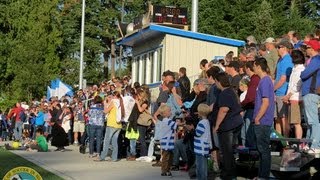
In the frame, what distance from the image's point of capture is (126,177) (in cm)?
1498

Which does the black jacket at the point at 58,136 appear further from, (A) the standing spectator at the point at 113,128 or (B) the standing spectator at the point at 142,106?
(B) the standing spectator at the point at 142,106

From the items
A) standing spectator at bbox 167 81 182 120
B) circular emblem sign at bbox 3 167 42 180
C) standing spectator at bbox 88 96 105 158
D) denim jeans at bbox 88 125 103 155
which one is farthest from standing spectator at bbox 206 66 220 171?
denim jeans at bbox 88 125 103 155

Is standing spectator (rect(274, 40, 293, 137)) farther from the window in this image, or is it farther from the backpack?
the backpack

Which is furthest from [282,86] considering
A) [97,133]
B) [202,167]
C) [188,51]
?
[188,51]

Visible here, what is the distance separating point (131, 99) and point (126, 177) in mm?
5159

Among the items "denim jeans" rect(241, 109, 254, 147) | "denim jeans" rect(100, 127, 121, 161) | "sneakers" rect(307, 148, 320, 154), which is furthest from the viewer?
"denim jeans" rect(100, 127, 121, 161)

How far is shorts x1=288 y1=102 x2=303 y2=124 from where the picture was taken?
1332 cm

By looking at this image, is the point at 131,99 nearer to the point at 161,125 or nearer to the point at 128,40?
the point at 161,125

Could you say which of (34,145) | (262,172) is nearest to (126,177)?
(262,172)

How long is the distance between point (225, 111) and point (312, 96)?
1.55 m

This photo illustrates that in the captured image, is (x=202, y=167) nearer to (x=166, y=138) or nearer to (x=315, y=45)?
(x=166, y=138)

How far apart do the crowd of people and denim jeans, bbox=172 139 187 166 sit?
2cm

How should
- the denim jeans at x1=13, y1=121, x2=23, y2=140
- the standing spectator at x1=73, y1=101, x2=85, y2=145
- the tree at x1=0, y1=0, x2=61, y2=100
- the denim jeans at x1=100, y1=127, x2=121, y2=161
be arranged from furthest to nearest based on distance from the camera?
the tree at x1=0, y1=0, x2=61, y2=100
the denim jeans at x1=13, y1=121, x2=23, y2=140
the standing spectator at x1=73, y1=101, x2=85, y2=145
the denim jeans at x1=100, y1=127, x2=121, y2=161

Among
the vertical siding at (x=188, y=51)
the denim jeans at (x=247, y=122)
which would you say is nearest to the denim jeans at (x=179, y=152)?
the denim jeans at (x=247, y=122)
